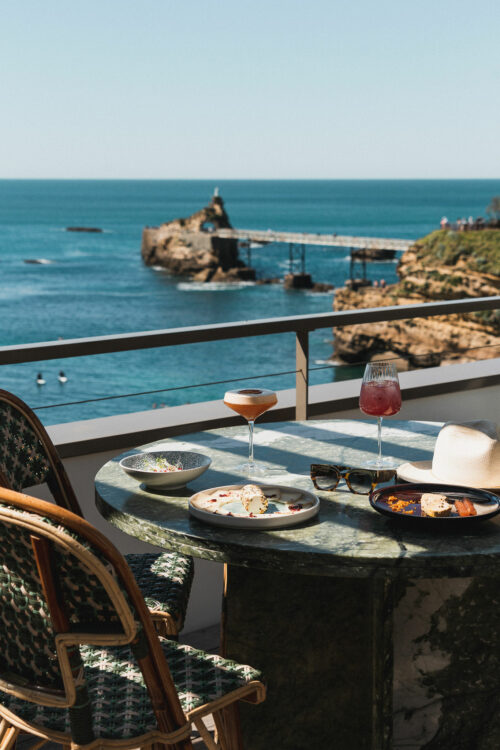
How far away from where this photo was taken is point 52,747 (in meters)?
2.28

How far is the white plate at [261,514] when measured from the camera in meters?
1.53

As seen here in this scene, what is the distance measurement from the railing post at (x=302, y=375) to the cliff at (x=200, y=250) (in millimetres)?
56396

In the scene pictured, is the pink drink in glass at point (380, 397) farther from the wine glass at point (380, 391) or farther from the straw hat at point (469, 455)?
the straw hat at point (469, 455)

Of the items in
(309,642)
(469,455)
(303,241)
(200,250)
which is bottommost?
(200,250)

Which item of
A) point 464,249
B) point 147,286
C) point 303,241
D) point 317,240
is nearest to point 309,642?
point 464,249

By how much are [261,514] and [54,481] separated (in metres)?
0.75

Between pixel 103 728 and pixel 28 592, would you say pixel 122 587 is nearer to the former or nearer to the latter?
pixel 28 592

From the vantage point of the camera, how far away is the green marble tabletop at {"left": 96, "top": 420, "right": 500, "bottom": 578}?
55.4 inches

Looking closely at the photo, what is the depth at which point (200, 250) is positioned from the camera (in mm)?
60844

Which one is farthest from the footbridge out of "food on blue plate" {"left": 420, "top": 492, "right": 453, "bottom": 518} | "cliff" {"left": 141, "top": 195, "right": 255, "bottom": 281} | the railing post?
"food on blue plate" {"left": 420, "top": 492, "right": 453, "bottom": 518}

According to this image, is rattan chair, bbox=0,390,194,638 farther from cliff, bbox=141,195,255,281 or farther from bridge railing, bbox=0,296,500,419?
cliff, bbox=141,195,255,281

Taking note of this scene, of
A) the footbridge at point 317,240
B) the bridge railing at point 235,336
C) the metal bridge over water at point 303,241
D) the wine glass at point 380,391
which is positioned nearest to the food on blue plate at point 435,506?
the wine glass at point 380,391

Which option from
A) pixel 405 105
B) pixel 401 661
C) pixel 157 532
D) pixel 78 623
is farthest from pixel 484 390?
pixel 405 105

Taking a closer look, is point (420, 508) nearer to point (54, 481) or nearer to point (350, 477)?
point (350, 477)
